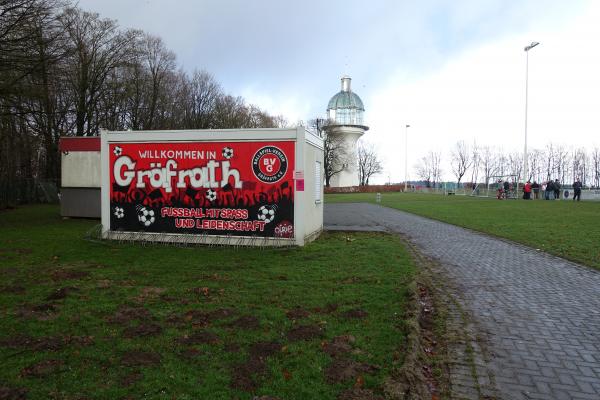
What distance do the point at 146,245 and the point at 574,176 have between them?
348 ft

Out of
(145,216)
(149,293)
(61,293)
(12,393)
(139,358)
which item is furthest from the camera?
(145,216)

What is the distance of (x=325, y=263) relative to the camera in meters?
9.53

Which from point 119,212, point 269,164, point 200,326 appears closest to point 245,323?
point 200,326

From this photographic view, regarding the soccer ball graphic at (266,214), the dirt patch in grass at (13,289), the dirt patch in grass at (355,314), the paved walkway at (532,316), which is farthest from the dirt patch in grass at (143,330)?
the soccer ball graphic at (266,214)

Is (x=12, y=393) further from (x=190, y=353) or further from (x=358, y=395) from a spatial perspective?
(x=358, y=395)

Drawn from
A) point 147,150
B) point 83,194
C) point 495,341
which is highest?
point 147,150

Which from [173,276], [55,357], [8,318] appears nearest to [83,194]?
[173,276]

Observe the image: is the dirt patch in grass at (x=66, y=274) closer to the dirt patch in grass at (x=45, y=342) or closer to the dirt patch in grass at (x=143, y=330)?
the dirt patch in grass at (x=45, y=342)

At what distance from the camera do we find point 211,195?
40.8 feet

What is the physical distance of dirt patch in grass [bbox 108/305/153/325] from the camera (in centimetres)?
545

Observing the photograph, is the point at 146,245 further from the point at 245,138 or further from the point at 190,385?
the point at 190,385

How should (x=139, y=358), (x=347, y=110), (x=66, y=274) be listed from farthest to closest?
(x=347, y=110), (x=66, y=274), (x=139, y=358)

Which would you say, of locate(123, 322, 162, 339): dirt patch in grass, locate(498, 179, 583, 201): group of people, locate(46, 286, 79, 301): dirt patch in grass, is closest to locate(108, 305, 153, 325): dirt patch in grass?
locate(123, 322, 162, 339): dirt patch in grass

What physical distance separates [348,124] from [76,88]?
169 feet
